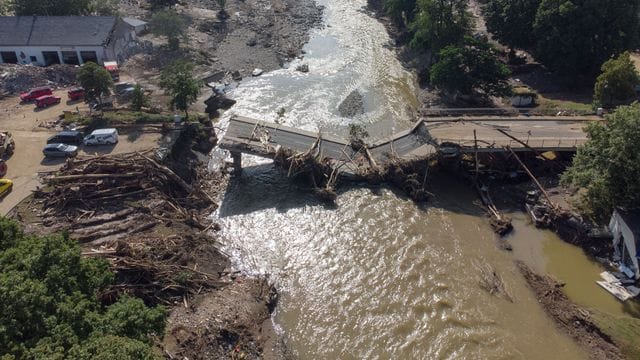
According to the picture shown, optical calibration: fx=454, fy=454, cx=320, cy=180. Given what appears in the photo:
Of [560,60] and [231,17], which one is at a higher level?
[560,60]

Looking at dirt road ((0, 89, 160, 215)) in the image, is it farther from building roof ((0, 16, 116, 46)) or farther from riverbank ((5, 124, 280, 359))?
building roof ((0, 16, 116, 46))

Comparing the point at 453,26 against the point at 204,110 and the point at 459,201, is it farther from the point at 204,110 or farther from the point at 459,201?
the point at 204,110

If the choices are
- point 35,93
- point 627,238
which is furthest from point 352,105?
point 35,93

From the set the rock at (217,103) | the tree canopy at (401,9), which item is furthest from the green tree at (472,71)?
the rock at (217,103)

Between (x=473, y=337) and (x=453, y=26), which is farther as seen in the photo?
(x=453, y=26)

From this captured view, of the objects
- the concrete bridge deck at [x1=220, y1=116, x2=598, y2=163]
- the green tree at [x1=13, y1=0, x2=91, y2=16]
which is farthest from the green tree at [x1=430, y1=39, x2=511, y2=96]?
the green tree at [x1=13, y1=0, x2=91, y2=16]

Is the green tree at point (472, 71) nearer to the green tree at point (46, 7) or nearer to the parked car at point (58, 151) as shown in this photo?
the parked car at point (58, 151)

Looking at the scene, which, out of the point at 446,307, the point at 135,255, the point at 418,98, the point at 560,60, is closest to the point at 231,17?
the point at 418,98

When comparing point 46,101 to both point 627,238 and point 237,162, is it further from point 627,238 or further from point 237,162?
point 627,238
